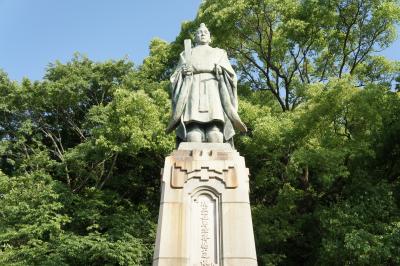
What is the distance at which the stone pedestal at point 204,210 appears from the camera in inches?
271

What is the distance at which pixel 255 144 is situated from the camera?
14047 mm

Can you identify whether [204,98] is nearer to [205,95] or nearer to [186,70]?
[205,95]

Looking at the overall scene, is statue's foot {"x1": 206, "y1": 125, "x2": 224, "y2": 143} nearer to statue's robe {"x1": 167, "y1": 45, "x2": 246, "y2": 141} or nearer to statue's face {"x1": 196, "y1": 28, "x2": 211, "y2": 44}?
statue's robe {"x1": 167, "y1": 45, "x2": 246, "y2": 141}

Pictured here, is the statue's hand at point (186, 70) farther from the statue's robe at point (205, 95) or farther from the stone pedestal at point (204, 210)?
the stone pedestal at point (204, 210)

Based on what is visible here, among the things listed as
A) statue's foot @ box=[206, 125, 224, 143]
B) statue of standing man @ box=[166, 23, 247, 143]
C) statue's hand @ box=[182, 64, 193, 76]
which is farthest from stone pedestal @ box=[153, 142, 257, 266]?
statue's hand @ box=[182, 64, 193, 76]

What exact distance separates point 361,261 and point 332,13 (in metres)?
8.56

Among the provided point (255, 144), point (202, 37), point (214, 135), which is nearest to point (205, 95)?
point (214, 135)

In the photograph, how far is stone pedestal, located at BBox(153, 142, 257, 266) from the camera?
689 cm

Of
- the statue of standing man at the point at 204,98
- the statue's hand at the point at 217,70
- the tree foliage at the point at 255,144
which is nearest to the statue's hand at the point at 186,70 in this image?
the statue of standing man at the point at 204,98

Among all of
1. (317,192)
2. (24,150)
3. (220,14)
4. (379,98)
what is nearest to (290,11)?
(220,14)

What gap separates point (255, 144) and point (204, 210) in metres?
7.02

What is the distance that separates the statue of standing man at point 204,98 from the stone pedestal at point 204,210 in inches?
13.1

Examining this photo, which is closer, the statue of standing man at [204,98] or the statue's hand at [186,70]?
the statue of standing man at [204,98]

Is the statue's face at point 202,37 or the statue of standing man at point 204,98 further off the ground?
the statue's face at point 202,37
